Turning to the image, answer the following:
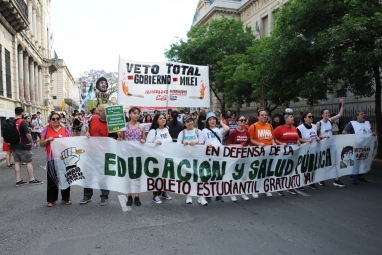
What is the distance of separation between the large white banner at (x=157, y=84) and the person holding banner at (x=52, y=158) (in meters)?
4.84

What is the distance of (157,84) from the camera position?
37.6 feet

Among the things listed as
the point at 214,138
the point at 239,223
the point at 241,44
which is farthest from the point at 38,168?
the point at 241,44

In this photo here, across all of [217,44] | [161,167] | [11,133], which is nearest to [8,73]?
[11,133]

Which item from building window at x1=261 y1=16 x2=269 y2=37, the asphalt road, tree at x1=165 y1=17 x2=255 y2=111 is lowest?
the asphalt road

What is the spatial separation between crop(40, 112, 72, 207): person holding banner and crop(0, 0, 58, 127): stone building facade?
50.0ft

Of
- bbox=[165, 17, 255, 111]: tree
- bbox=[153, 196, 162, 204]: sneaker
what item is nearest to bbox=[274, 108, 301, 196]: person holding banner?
bbox=[153, 196, 162, 204]: sneaker

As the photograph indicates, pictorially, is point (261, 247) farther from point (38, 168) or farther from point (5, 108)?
point (5, 108)

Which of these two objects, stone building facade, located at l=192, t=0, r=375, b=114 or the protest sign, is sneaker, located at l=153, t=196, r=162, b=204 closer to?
the protest sign

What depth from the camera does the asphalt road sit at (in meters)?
4.17

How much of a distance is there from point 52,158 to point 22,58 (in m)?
24.4

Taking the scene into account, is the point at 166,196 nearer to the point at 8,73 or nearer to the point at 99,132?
the point at 99,132

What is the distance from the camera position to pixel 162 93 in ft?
37.8

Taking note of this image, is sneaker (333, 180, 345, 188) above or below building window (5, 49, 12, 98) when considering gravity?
below

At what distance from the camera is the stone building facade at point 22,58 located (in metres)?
20.5
